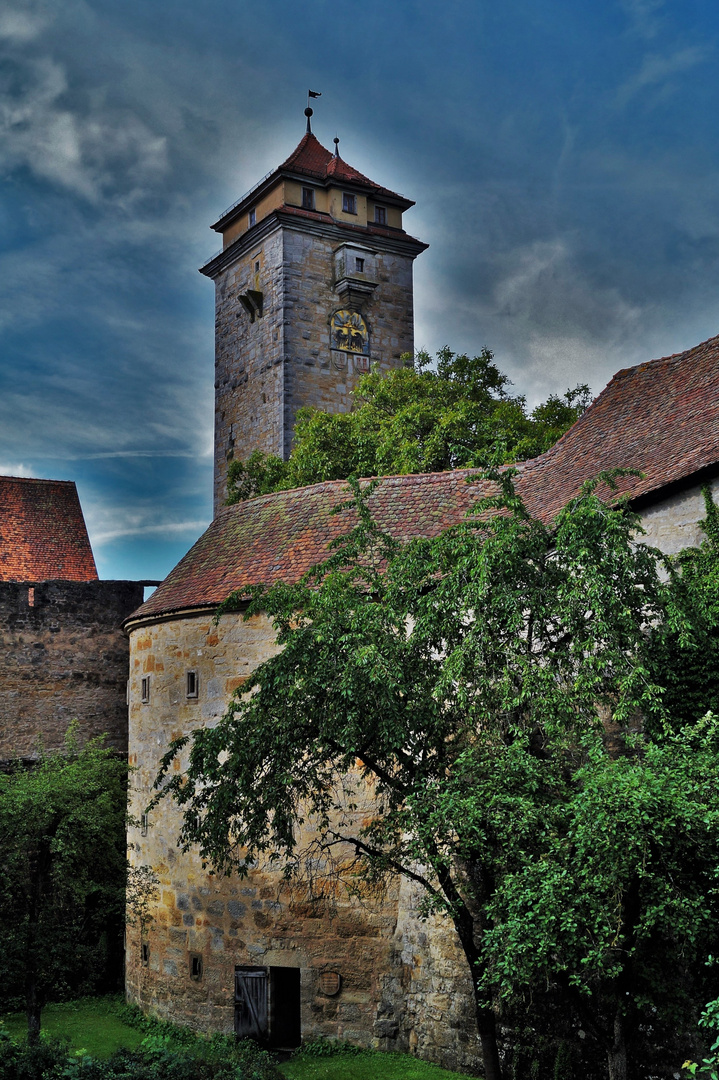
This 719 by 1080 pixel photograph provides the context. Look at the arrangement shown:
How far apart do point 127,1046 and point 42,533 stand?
43.5 ft

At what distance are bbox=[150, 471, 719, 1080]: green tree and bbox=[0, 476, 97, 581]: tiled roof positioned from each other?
577 inches

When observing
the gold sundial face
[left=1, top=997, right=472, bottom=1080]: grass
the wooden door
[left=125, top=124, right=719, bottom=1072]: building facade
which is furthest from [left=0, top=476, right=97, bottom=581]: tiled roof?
the wooden door

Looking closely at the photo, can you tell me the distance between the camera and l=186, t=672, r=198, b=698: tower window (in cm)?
1514

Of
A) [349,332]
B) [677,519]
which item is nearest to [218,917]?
[677,519]

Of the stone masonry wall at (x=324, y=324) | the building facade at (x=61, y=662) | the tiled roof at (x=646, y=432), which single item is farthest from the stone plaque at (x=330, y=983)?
the stone masonry wall at (x=324, y=324)

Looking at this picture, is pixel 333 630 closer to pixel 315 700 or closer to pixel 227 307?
pixel 315 700

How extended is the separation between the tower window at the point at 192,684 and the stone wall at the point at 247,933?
9cm

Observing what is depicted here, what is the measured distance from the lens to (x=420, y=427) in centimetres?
2289

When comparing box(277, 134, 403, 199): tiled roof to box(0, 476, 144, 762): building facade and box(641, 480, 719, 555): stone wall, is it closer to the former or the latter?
box(0, 476, 144, 762): building facade

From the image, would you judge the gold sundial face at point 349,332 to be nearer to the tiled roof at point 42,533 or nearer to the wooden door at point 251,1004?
the tiled roof at point 42,533

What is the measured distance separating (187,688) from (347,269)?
855 inches

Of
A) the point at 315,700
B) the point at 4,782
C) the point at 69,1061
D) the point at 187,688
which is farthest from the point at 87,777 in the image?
the point at 315,700

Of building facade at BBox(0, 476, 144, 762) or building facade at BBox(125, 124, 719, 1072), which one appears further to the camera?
building facade at BBox(0, 476, 144, 762)

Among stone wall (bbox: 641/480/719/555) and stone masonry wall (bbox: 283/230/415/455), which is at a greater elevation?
stone masonry wall (bbox: 283/230/415/455)
